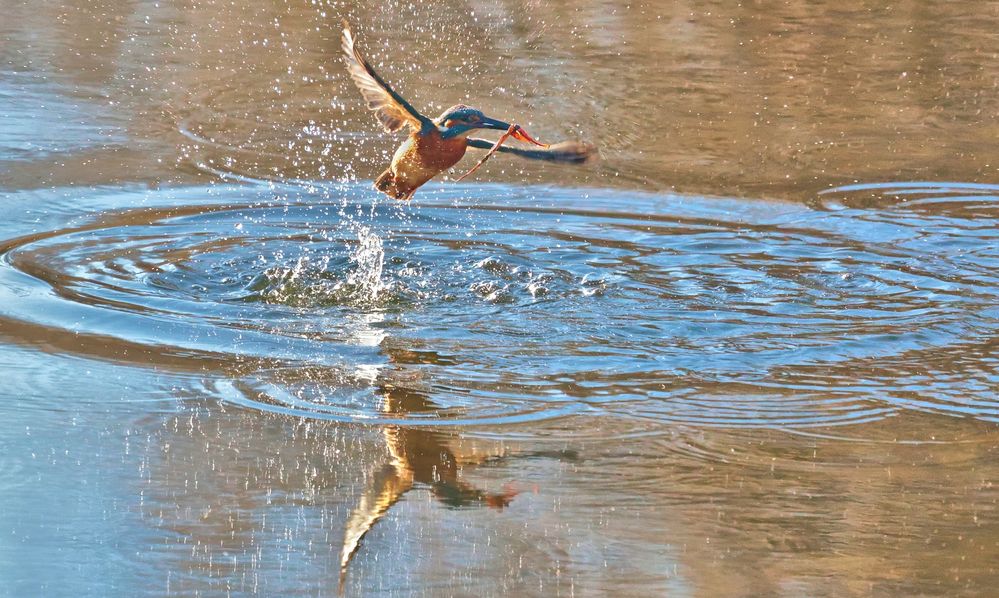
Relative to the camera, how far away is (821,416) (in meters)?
3.80

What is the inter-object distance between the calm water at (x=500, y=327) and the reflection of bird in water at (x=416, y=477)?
0.01 metres

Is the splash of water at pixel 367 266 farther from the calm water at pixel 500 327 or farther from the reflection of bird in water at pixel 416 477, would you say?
the reflection of bird in water at pixel 416 477

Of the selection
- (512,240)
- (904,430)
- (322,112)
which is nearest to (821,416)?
(904,430)

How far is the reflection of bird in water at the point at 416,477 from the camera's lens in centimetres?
307

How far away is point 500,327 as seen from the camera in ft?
15.1

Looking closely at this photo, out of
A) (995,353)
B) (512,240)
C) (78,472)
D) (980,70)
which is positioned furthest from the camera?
(980,70)

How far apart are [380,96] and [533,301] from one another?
2.82 feet

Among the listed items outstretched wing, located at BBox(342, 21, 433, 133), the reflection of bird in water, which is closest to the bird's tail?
outstretched wing, located at BBox(342, 21, 433, 133)

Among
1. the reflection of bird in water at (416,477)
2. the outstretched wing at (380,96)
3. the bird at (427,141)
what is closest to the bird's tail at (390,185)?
the bird at (427,141)

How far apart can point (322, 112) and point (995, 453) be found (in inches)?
194

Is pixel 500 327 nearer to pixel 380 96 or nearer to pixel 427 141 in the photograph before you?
pixel 427 141

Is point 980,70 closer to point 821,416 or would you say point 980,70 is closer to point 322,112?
point 322,112

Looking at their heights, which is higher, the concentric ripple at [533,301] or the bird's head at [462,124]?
the bird's head at [462,124]

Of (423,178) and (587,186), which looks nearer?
(423,178)
